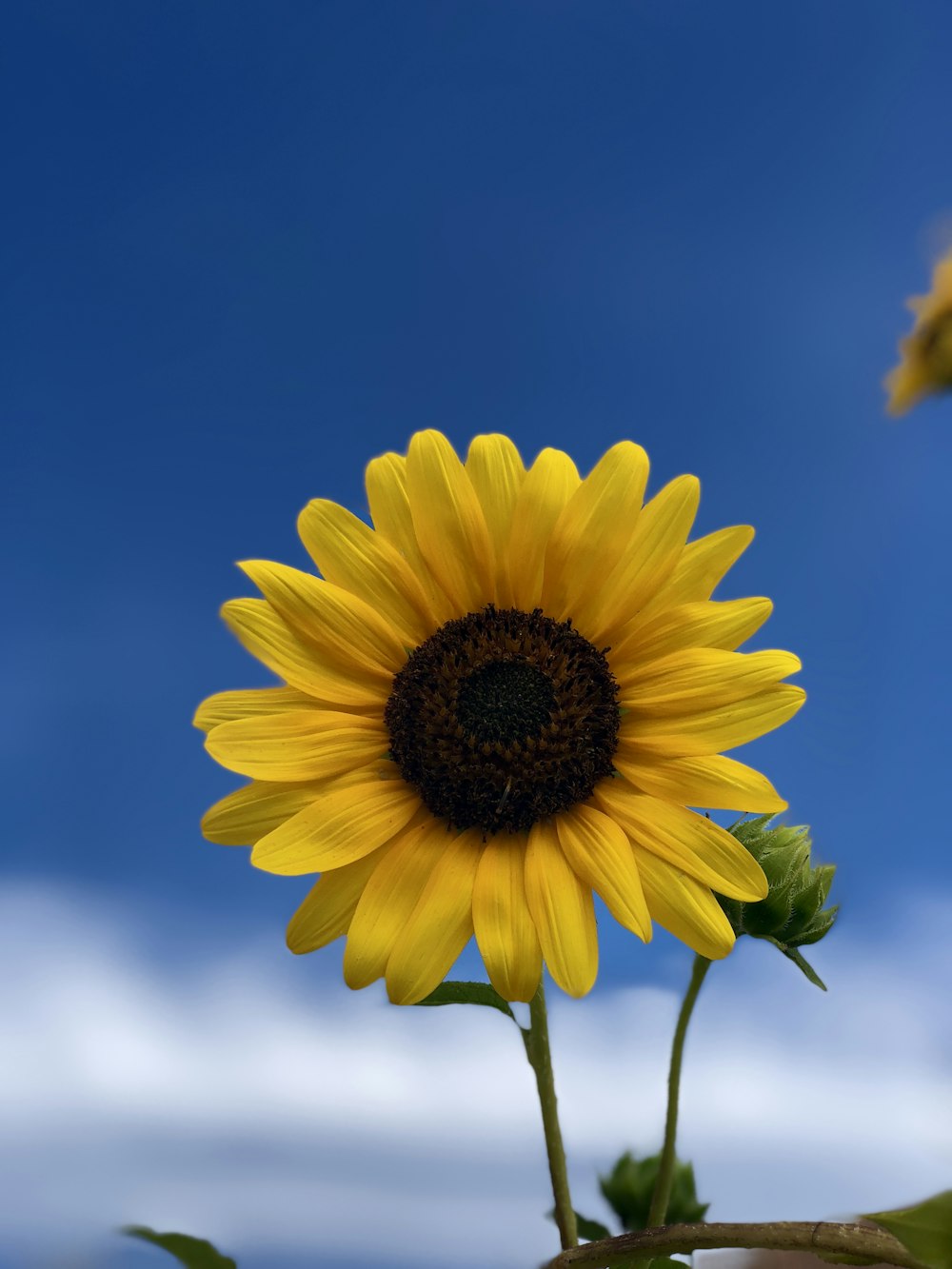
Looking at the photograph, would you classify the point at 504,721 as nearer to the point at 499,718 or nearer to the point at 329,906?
the point at 499,718

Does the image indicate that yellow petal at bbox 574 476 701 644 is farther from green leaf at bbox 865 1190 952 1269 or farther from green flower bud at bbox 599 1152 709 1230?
green flower bud at bbox 599 1152 709 1230

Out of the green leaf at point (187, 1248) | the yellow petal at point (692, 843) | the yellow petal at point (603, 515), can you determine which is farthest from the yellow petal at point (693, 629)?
the green leaf at point (187, 1248)

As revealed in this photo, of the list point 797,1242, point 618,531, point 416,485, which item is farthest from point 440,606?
point 797,1242

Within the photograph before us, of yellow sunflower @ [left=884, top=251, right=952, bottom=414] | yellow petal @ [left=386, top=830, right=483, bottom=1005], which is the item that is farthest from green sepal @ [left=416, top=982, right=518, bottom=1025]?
yellow sunflower @ [left=884, top=251, right=952, bottom=414]

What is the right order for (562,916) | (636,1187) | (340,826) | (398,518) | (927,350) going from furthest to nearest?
(927,350), (636,1187), (398,518), (340,826), (562,916)

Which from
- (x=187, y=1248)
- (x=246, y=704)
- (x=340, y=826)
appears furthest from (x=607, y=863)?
(x=187, y=1248)

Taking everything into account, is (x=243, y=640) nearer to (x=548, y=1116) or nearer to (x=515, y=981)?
(x=515, y=981)

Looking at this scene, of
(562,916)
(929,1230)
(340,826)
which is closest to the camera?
(929,1230)
